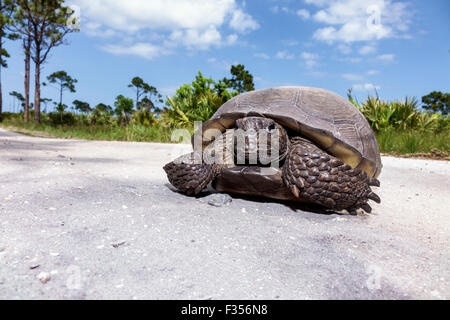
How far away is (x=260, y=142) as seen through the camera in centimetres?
251

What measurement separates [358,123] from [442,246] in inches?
52.5

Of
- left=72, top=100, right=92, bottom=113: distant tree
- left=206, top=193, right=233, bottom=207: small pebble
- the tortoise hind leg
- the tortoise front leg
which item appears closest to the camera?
the tortoise front leg

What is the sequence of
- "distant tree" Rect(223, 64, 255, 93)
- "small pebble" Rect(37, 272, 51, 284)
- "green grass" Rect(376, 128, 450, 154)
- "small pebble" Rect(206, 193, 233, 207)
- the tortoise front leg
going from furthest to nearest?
"distant tree" Rect(223, 64, 255, 93) → "green grass" Rect(376, 128, 450, 154) → "small pebble" Rect(206, 193, 233, 207) → the tortoise front leg → "small pebble" Rect(37, 272, 51, 284)

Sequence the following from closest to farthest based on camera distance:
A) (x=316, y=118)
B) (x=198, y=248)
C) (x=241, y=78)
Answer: (x=198, y=248), (x=316, y=118), (x=241, y=78)

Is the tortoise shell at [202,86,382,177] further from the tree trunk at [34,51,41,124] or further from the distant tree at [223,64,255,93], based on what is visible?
the distant tree at [223,64,255,93]

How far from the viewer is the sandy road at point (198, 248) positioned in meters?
1.24

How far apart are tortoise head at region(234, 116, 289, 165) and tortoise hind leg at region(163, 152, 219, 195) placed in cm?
29

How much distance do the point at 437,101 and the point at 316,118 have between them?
46.6 m

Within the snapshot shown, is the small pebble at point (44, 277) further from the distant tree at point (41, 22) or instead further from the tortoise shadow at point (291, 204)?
the distant tree at point (41, 22)

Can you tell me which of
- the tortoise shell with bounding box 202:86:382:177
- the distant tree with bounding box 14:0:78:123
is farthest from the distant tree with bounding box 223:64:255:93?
the tortoise shell with bounding box 202:86:382:177

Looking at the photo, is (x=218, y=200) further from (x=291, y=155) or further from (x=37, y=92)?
(x=37, y=92)

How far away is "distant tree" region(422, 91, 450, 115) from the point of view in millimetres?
37969

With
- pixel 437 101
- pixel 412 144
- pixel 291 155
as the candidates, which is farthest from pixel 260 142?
pixel 437 101
